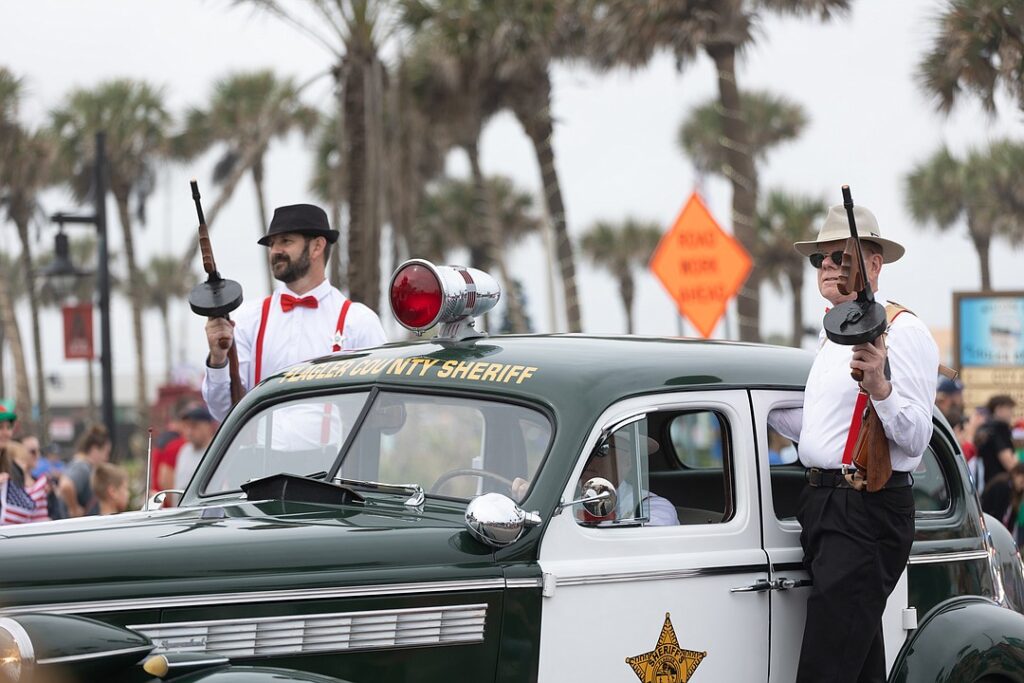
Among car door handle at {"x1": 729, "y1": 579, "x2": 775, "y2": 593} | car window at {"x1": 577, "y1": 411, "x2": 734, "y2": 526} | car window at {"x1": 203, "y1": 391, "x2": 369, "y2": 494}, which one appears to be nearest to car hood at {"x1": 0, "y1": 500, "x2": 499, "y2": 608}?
car window at {"x1": 203, "y1": 391, "x2": 369, "y2": 494}

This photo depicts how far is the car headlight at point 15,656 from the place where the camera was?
12.0 feet

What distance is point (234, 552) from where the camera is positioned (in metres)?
4.23

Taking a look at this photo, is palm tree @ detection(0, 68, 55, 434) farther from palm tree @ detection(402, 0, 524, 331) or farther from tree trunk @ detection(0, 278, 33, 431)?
palm tree @ detection(402, 0, 524, 331)

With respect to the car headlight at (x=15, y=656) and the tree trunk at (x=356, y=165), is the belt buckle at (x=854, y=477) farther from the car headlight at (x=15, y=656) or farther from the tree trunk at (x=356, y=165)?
the tree trunk at (x=356, y=165)

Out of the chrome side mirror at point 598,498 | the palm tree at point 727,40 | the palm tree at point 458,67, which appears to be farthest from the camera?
the palm tree at point 458,67

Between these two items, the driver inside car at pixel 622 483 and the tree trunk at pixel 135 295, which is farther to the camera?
the tree trunk at pixel 135 295

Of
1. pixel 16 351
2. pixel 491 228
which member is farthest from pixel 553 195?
pixel 16 351

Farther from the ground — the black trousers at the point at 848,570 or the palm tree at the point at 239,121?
the palm tree at the point at 239,121

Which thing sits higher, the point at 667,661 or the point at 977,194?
the point at 977,194

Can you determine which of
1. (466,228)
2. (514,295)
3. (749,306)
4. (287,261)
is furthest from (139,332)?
(287,261)

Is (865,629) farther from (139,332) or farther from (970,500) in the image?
(139,332)

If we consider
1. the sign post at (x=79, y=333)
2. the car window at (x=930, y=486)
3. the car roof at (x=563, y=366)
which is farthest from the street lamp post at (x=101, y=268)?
the car window at (x=930, y=486)

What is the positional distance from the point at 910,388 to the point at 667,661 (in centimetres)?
119

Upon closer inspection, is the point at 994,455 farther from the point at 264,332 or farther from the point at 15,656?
the point at 15,656
